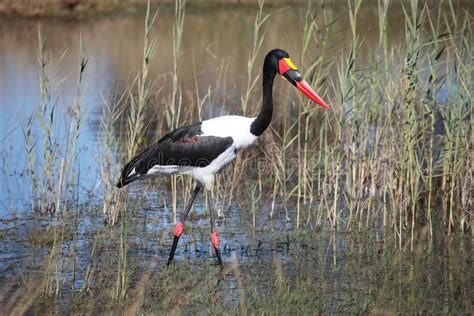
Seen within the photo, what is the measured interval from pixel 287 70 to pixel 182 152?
96 cm

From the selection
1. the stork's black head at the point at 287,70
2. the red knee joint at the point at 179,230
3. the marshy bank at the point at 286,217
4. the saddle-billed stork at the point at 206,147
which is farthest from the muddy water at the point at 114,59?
the red knee joint at the point at 179,230

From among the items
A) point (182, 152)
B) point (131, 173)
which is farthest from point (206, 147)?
point (131, 173)

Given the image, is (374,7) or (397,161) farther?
(374,7)

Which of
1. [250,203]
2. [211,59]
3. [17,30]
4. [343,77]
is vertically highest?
[17,30]

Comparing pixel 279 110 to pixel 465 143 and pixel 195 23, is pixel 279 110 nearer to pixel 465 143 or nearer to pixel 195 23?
pixel 465 143

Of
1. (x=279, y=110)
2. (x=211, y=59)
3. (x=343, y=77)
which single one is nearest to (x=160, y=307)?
(x=343, y=77)

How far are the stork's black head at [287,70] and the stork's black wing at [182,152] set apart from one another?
0.66 metres

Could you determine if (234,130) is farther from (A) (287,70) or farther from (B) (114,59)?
(B) (114,59)

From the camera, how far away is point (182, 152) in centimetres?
695

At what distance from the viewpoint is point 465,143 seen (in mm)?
7637

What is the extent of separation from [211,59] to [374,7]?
1138 cm

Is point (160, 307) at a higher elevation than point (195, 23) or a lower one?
lower

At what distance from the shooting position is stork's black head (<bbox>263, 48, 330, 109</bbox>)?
23.3ft

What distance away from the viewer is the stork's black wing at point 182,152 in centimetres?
689
